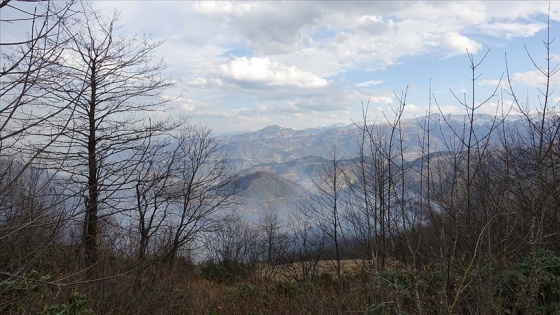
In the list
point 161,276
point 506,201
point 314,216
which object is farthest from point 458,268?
point 314,216

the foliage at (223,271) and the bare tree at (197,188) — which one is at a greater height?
the bare tree at (197,188)

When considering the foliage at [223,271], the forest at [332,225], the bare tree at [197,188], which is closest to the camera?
the forest at [332,225]

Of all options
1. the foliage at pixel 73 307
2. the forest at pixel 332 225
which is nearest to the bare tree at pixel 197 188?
the forest at pixel 332 225

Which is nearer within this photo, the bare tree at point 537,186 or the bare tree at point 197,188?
the bare tree at point 537,186

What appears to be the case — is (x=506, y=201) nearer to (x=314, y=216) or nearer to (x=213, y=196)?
(x=314, y=216)

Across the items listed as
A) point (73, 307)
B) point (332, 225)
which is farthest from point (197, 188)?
point (73, 307)

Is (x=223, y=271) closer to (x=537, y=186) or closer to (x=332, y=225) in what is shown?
(x=332, y=225)

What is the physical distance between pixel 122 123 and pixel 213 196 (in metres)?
10.3

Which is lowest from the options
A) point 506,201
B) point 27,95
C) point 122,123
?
point 506,201

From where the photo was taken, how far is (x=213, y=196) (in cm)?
2211

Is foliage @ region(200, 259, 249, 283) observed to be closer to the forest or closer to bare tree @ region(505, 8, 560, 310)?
the forest

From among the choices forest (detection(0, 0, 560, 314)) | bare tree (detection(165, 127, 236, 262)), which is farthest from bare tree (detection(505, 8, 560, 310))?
bare tree (detection(165, 127, 236, 262))

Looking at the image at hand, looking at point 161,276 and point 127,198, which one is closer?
point 161,276

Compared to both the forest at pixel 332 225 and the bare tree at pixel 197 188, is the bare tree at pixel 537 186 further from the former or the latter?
the bare tree at pixel 197 188
